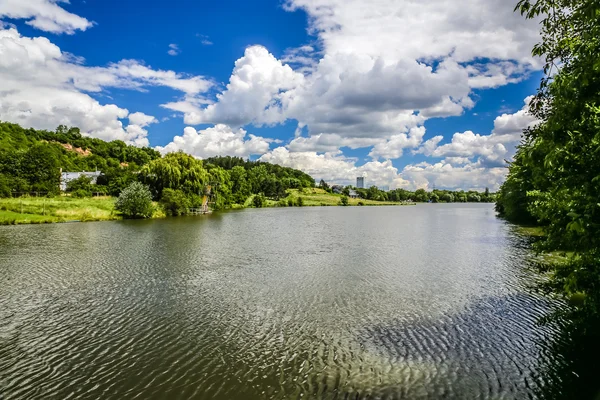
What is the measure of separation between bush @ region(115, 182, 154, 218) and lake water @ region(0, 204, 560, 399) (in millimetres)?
35303

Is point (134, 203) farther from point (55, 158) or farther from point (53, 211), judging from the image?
point (55, 158)

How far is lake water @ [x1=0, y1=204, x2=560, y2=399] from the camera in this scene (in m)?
9.62

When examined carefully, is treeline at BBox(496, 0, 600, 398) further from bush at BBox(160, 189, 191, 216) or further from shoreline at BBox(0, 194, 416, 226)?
bush at BBox(160, 189, 191, 216)

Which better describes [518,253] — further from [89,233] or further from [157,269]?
[89,233]

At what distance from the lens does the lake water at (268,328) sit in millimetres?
9625

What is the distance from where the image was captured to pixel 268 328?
13.7 metres

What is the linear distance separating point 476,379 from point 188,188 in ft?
251

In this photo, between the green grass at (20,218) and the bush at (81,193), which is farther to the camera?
the bush at (81,193)

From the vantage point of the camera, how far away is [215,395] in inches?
360

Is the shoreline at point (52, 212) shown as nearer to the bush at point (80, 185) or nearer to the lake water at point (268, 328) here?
the bush at point (80, 185)

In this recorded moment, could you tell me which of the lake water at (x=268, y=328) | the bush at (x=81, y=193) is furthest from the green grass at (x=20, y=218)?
the bush at (x=81, y=193)

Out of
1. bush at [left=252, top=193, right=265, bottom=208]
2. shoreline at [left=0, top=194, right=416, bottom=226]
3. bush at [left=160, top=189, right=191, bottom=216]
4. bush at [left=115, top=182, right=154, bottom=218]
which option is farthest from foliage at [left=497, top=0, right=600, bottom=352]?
bush at [left=252, top=193, right=265, bottom=208]

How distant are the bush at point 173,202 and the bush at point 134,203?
8323 millimetres

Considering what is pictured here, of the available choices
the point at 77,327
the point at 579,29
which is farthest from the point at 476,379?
the point at 77,327
